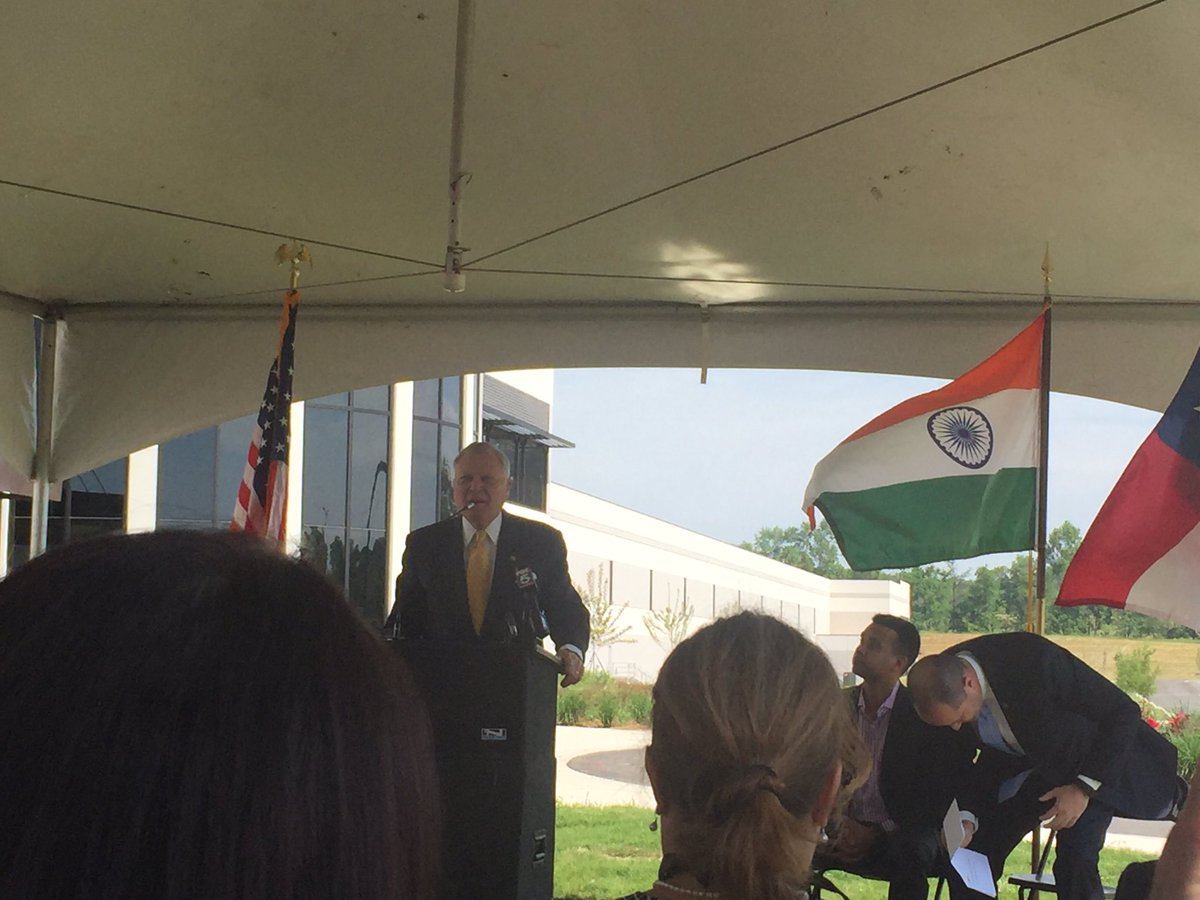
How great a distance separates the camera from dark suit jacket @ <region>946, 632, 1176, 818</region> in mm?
3578

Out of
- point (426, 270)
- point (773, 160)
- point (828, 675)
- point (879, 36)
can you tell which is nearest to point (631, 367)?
point (426, 270)

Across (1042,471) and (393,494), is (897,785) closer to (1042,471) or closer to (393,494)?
(1042,471)

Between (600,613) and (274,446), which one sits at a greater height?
(274,446)

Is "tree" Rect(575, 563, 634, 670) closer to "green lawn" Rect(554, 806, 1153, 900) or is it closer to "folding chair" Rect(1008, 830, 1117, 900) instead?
"green lawn" Rect(554, 806, 1153, 900)

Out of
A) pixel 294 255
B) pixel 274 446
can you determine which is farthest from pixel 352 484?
pixel 294 255

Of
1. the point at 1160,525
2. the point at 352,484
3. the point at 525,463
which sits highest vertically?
the point at 525,463

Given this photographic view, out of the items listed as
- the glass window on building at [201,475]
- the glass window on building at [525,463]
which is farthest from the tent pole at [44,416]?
the glass window on building at [525,463]

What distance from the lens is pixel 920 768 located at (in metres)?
3.95

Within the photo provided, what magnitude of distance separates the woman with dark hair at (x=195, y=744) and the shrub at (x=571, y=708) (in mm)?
18882

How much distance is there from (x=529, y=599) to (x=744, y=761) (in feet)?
8.60

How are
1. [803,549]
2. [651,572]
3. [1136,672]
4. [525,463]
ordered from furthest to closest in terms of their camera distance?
[803,549] < [651,572] < [525,463] < [1136,672]

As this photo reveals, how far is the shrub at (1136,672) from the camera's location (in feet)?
60.1

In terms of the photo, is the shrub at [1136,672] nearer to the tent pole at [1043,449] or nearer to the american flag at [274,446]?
the tent pole at [1043,449]

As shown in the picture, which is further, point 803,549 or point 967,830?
point 803,549
